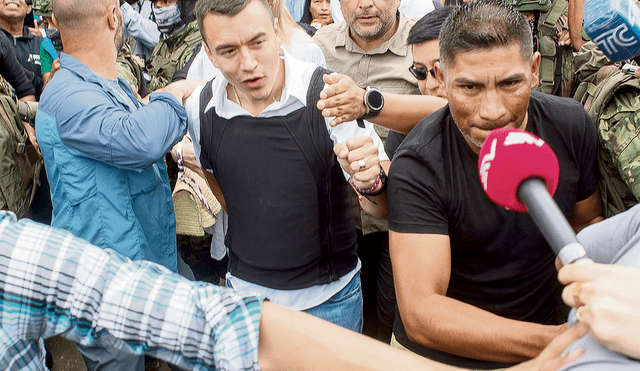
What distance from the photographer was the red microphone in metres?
0.91

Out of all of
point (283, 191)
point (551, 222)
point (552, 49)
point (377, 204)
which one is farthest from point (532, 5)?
point (551, 222)

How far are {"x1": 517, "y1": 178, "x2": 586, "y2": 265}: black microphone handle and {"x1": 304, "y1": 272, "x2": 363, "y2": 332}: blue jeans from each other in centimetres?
131

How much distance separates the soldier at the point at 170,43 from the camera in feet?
14.9

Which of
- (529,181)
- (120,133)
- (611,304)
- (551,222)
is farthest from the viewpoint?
(120,133)

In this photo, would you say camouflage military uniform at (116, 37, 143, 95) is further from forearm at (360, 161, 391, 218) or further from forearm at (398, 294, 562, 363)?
forearm at (398, 294, 562, 363)

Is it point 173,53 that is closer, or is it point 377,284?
point 377,284

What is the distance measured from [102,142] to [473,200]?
1.55 m

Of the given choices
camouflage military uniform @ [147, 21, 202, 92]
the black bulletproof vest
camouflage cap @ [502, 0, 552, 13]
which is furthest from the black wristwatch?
camouflage cap @ [502, 0, 552, 13]

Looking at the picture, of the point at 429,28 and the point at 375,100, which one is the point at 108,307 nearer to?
the point at 375,100

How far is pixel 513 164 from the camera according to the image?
112 centimetres

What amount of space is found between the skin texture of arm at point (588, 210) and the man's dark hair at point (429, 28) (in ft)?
3.76

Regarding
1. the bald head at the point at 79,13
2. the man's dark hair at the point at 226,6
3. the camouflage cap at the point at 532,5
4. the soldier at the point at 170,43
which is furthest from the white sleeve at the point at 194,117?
the camouflage cap at the point at 532,5

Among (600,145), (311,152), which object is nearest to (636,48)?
(600,145)

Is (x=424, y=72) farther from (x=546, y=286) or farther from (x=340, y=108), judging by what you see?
(x=546, y=286)
